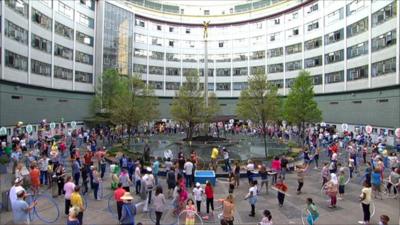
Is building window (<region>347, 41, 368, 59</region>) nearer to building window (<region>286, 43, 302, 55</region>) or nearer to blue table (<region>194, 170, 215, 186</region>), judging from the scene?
building window (<region>286, 43, 302, 55</region>)

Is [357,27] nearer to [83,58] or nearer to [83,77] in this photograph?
[83,58]

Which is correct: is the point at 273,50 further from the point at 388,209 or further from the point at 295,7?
the point at 388,209

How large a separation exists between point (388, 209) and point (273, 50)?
6136 centimetres

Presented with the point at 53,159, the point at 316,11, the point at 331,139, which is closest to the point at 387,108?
the point at 331,139

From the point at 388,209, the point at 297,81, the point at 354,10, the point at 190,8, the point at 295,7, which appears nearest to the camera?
the point at 388,209

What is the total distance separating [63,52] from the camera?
5459cm

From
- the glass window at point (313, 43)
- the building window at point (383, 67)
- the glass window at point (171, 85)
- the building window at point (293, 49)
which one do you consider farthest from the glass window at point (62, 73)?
the building window at point (383, 67)

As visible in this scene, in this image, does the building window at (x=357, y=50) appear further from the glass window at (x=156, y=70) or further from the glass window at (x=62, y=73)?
the glass window at (x=62, y=73)

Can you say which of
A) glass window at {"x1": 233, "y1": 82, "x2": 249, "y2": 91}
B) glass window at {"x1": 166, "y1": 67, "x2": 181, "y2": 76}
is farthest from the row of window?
glass window at {"x1": 233, "y1": 82, "x2": 249, "y2": 91}

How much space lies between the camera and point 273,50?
242ft

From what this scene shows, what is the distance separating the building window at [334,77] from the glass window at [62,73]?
153 feet

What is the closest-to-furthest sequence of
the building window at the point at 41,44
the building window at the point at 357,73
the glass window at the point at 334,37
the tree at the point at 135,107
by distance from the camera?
the tree at the point at 135,107, the building window at the point at 41,44, the building window at the point at 357,73, the glass window at the point at 334,37

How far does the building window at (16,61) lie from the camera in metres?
38.6

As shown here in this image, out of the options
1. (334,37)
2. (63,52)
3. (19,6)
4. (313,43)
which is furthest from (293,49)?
(19,6)
